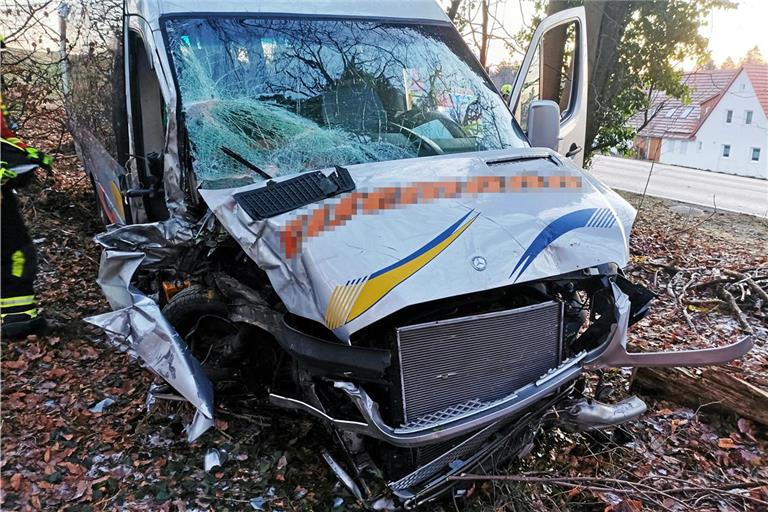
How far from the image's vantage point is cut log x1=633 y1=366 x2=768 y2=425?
135 inches

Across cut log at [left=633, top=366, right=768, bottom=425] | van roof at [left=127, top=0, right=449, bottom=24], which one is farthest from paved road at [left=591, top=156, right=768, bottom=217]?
van roof at [left=127, top=0, right=449, bottom=24]

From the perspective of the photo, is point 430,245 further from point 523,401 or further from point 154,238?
point 154,238

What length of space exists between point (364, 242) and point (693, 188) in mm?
18578

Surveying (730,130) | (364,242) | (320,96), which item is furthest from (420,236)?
(730,130)

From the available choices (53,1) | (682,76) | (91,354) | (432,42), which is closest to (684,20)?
(682,76)

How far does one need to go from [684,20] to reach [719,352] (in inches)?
329

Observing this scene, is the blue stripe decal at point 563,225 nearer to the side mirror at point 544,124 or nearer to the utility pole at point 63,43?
the side mirror at point 544,124

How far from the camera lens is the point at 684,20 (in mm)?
9344

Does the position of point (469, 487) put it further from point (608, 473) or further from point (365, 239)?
point (365, 239)

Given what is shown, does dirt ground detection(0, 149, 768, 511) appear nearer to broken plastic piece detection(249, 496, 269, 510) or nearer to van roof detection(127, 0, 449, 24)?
broken plastic piece detection(249, 496, 269, 510)

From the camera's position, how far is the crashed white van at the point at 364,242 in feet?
8.20

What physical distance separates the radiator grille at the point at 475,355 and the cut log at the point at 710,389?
1309 mm

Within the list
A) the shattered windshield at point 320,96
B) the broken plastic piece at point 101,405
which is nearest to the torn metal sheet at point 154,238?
the shattered windshield at point 320,96

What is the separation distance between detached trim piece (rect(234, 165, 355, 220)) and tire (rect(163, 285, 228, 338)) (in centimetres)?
78
